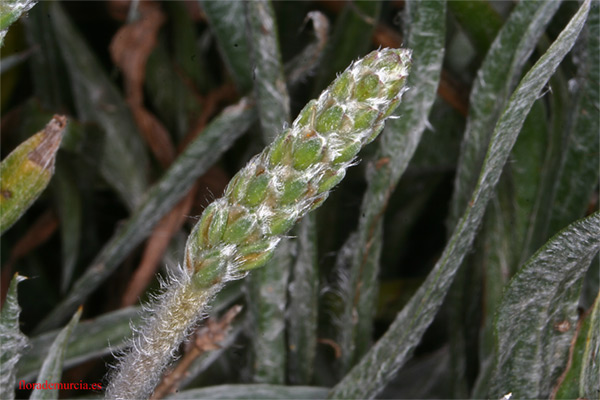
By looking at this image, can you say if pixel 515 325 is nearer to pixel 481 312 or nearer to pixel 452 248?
pixel 452 248

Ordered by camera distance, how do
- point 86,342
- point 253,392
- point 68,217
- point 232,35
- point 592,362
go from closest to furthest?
1. point 592,362
2. point 253,392
3. point 86,342
4. point 232,35
5. point 68,217

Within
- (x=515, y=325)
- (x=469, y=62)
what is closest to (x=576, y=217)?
(x=515, y=325)

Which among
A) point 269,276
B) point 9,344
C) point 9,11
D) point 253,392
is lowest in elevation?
point 253,392

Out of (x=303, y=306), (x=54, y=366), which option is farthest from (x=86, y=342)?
(x=303, y=306)

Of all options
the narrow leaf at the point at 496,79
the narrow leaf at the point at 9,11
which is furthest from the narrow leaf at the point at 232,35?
the narrow leaf at the point at 9,11

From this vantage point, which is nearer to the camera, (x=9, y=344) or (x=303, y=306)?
(x=9, y=344)

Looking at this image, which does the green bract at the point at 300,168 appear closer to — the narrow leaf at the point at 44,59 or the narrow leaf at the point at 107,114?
the narrow leaf at the point at 107,114

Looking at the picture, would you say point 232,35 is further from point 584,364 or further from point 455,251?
point 584,364
